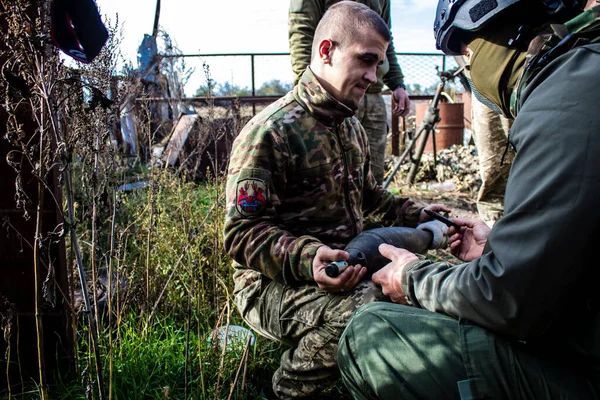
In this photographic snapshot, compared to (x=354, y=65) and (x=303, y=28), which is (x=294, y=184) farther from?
(x=303, y=28)

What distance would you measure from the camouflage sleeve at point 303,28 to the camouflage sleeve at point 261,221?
1.72 meters

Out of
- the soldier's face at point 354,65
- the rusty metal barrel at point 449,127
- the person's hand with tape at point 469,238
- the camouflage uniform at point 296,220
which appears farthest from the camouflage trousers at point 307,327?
the rusty metal barrel at point 449,127

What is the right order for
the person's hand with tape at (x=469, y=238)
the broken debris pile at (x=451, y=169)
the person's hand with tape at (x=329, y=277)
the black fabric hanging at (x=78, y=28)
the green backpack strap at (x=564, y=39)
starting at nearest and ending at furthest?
the green backpack strap at (x=564, y=39), the black fabric hanging at (x=78, y=28), the person's hand with tape at (x=329, y=277), the person's hand with tape at (x=469, y=238), the broken debris pile at (x=451, y=169)

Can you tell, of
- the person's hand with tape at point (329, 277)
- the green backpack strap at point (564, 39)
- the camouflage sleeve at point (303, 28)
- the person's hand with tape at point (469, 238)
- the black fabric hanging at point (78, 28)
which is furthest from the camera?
the camouflage sleeve at point (303, 28)

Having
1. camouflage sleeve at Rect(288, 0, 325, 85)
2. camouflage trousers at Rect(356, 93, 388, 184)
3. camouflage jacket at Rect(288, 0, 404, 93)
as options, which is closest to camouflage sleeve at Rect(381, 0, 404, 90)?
camouflage trousers at Rect(356, 93, 388, 184)

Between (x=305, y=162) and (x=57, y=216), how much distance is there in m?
1.21

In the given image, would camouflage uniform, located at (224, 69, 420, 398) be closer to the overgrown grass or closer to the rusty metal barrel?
the overgrown grass

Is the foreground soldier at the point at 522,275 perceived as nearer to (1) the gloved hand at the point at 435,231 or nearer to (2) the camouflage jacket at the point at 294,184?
(2) the camouflage jacket at the point at 294,184

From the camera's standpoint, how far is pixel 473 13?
78.0 inches

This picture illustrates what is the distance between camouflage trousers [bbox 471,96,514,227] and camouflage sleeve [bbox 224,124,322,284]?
122 inches

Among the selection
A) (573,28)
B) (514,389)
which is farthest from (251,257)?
(573,28)

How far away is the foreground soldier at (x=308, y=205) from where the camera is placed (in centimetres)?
230

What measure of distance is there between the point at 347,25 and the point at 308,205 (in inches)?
36.2

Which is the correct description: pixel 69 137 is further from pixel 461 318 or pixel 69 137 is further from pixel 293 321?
pixel 461 318
